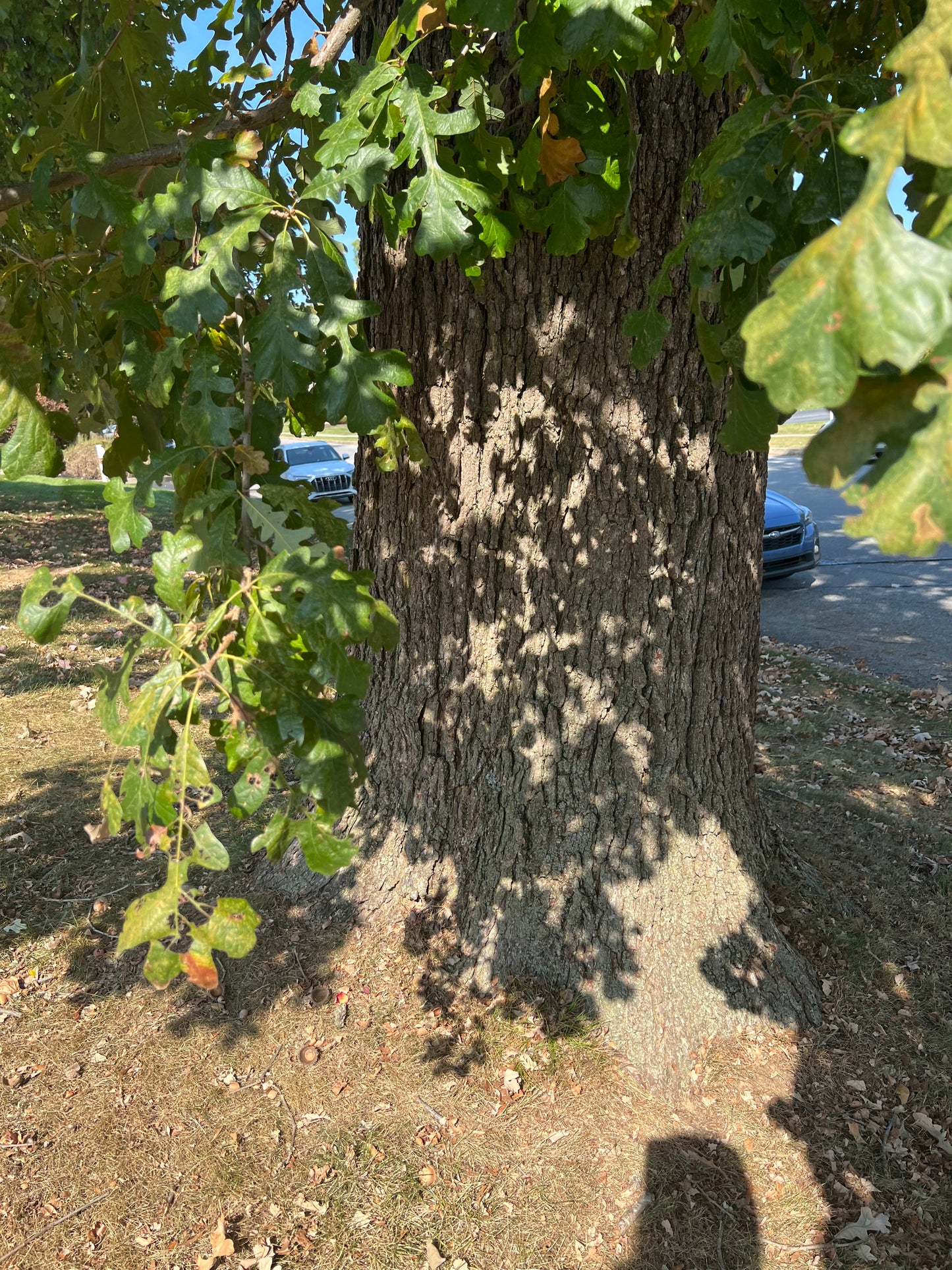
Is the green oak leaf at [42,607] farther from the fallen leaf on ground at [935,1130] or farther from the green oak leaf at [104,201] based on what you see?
the fallen leaf on ground at [935,1130]

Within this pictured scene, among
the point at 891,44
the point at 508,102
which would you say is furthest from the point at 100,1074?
the point at 891,44

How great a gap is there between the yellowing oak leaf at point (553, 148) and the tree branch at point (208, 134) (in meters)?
0.63

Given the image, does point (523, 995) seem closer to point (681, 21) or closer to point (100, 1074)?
point (100, 1074)

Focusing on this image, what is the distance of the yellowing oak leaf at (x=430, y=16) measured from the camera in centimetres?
190

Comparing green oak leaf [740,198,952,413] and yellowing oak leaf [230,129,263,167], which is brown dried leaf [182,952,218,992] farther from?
yellowing oak leaf [230,129,263,167]

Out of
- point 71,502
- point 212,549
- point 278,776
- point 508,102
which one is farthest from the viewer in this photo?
point 71,502

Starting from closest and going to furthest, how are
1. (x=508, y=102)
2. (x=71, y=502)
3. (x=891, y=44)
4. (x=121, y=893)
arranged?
(x=508, y=102) < (x=891, y=44) < (x=121, y=893) < (x=71, y=502)

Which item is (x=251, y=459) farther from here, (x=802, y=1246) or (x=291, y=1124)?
(x=802, y=1246)

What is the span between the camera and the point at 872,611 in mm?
9359

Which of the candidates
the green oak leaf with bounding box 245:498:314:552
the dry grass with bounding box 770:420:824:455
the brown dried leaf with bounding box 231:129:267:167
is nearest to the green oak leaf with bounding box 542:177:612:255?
the brown dried leaf with bounding box 231:129:267:167

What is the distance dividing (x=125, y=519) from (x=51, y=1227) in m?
2.00

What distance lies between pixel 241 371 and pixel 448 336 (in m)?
0.73

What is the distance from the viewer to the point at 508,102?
7.92 ft

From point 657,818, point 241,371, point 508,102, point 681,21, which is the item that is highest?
point 681,21
